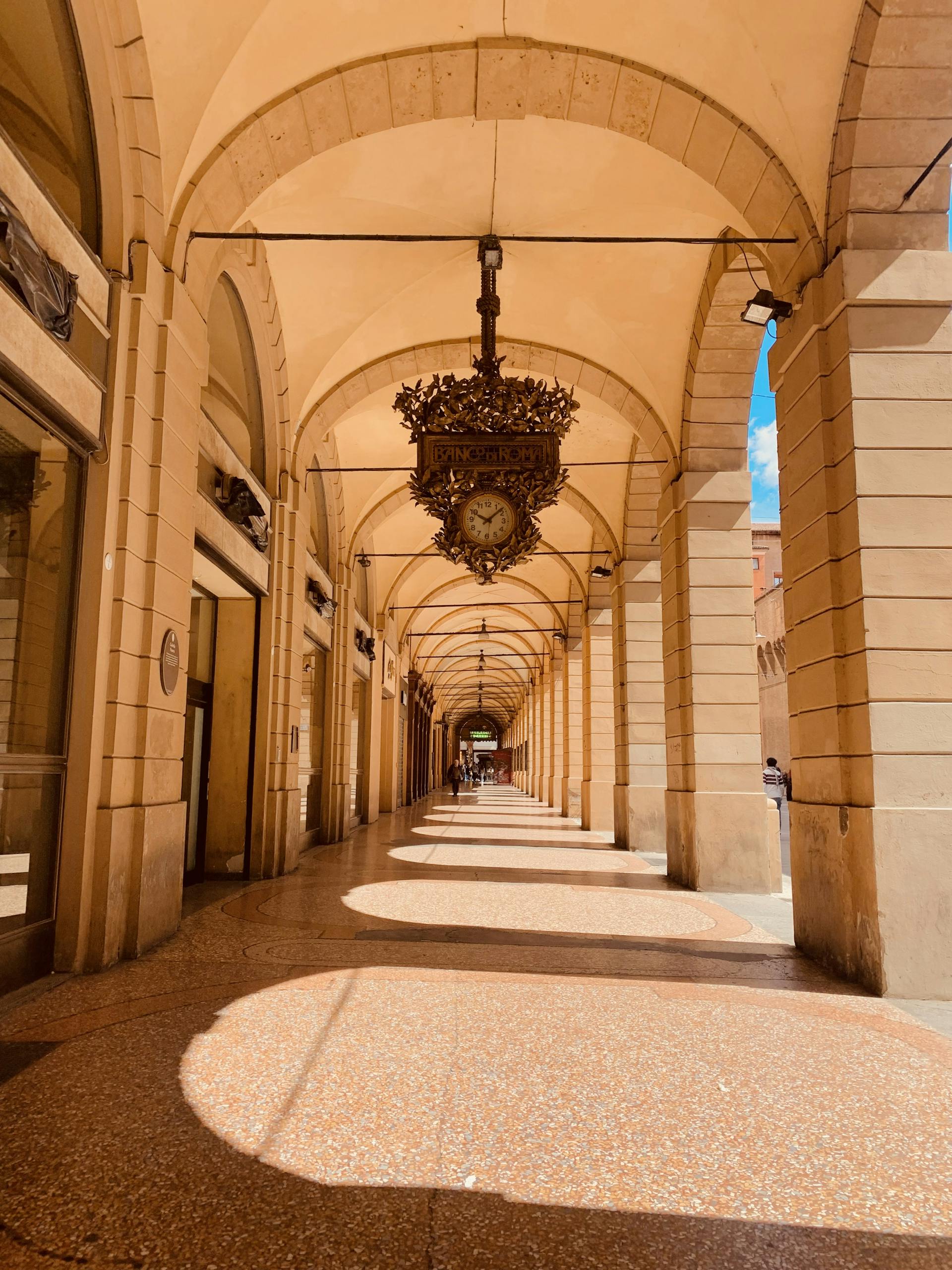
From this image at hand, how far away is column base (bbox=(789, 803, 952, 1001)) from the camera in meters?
4.90

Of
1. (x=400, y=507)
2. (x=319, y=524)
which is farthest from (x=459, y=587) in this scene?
(x=319, y=524)

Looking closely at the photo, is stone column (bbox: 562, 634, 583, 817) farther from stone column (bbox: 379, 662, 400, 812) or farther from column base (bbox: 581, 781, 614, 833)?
stone column (bbox: 379, 662, 400, 812)

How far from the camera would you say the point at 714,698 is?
9.33 metres

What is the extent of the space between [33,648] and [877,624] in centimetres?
502

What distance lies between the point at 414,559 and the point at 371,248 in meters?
11.2

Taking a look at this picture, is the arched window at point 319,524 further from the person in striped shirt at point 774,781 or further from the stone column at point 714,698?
the person in striped shirt at point 774,781

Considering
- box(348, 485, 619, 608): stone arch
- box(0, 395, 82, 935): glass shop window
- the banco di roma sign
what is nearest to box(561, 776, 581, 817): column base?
box(348, 485, 619, 608): stone arch

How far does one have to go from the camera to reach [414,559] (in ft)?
66.0

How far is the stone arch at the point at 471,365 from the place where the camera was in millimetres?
10648

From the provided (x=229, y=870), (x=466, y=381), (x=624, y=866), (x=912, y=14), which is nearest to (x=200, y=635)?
(x=229, y=870)

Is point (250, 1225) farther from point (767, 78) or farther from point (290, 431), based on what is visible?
point (290, 431)

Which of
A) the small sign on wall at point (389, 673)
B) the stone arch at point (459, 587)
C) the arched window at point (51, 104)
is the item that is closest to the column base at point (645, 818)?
the small sign on wall at point (389, 673)

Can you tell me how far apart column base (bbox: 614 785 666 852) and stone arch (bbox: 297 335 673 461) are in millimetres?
5311

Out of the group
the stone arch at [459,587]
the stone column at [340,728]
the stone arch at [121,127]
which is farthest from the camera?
the stone arch at [459,587]
